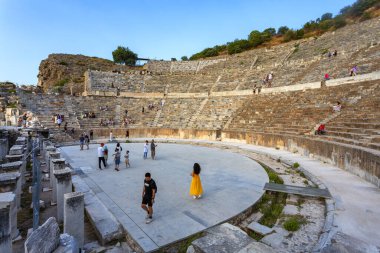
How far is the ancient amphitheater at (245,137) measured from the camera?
16.0ft

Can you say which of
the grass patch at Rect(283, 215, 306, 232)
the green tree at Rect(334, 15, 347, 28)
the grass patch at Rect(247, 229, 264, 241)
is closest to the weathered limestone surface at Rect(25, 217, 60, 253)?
the grass patch at Rect(247, 229, 264, 241)

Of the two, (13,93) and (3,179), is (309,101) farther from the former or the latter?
(13,93)

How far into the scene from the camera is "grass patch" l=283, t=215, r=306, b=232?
5.01 m

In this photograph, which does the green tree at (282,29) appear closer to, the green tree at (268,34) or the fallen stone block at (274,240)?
the green tree at (268,34)

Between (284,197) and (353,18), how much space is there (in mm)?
49579

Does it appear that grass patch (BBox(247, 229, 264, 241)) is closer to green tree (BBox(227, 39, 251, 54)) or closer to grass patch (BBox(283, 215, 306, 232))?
grass patch (BBox(283, 215, 306, 232))

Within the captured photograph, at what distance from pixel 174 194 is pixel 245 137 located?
13.7 meters

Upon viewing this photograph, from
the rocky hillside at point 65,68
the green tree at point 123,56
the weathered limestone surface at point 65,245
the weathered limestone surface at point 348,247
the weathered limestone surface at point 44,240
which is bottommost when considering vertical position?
the weathered limestone surface at point 65,245

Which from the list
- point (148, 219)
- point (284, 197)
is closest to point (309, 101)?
point (284, 197)

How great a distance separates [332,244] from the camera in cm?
290

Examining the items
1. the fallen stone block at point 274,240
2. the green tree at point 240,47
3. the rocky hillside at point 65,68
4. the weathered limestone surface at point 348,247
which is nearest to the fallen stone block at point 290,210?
the fallen stone block at point 274,240

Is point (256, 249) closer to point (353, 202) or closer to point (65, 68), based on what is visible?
point (353, 202)

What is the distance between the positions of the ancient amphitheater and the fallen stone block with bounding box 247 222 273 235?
0.03 metres

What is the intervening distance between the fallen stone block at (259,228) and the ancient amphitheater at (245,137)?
3cm
